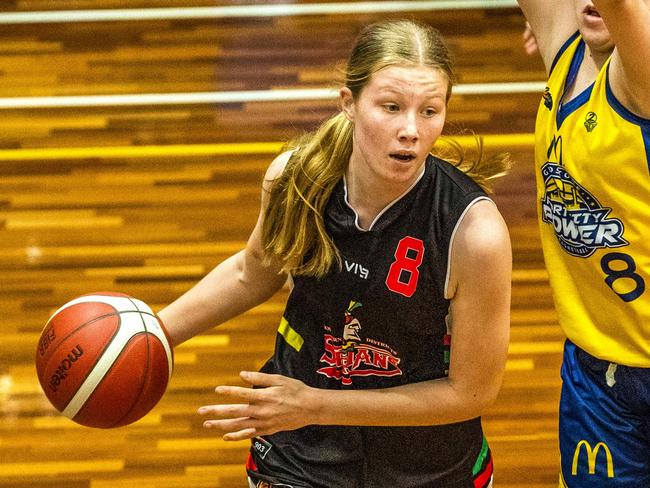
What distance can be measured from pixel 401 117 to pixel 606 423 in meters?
0.94

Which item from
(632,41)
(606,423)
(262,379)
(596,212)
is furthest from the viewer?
(606,423)

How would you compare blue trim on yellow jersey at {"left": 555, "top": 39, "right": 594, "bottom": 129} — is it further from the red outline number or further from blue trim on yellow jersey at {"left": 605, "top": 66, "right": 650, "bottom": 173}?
the red outline number

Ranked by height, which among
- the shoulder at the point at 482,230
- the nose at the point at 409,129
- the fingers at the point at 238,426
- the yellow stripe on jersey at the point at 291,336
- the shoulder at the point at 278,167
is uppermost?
the nose at the point at 409,129

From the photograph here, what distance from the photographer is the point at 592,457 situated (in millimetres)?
2756

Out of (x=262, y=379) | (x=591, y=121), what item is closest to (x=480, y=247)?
(x=591, y=121)

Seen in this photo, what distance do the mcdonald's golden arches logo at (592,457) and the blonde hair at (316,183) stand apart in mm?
720

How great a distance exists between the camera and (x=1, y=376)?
4555 mm

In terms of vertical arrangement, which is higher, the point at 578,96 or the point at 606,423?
the point at 578,96

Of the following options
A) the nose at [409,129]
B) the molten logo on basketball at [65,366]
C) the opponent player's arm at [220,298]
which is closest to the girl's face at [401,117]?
the nose at [409,129]

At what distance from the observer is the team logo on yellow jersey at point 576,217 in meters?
2.58

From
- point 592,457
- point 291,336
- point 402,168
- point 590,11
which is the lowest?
point 592,457

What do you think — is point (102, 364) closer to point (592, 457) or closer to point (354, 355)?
point (354, 355)

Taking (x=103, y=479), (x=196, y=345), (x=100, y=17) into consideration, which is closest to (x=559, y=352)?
(x=196, y=345)

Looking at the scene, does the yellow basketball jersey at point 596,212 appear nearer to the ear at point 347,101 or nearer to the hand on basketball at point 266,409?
the ear at point 347,101
